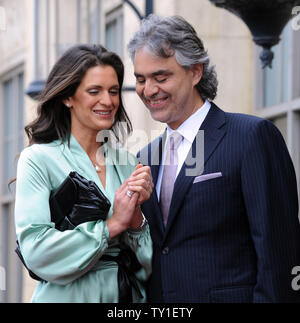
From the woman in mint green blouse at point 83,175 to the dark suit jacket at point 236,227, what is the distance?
0.18m

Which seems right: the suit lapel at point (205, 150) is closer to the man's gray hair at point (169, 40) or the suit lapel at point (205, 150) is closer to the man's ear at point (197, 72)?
the man's ear at point (197, 72)

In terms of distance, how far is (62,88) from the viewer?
3889 millimetres

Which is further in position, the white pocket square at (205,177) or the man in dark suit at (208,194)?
the white pocket square at (205,177)

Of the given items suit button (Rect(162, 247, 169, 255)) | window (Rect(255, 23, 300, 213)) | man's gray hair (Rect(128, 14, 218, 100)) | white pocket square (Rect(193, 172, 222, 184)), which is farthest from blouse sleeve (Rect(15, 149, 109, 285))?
window (Rect(255, 23, 300, 213))

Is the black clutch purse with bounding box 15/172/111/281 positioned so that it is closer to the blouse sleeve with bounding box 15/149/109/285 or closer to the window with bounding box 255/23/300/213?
the blouse sleeve with bounding box 15/149/109/285

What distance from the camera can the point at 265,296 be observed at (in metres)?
3.61

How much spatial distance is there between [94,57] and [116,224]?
0.80 metres

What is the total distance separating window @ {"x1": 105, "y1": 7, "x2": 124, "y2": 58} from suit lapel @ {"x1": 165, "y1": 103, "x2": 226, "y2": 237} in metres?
6.01

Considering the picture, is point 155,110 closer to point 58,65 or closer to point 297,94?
point 58,65

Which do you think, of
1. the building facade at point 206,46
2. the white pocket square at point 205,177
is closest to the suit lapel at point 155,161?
the white pocket square at point 205,177

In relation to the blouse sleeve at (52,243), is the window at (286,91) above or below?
above

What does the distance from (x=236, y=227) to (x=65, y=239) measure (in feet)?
2.41

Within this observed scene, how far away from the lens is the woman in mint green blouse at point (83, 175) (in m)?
3.62

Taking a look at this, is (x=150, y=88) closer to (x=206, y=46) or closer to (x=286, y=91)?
(x=286, y=91)
